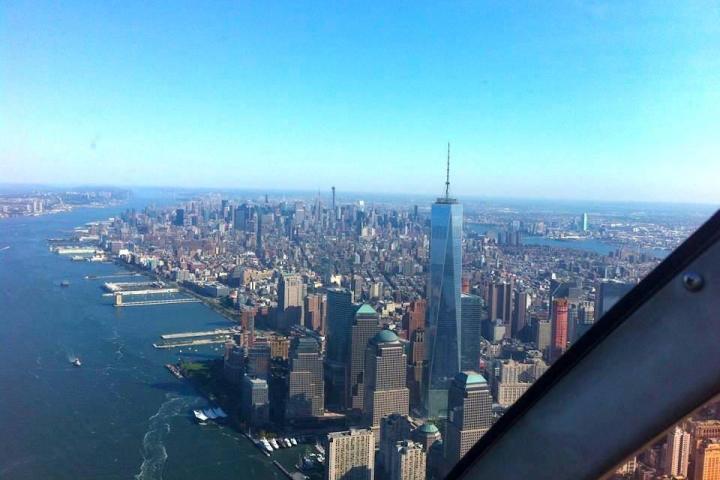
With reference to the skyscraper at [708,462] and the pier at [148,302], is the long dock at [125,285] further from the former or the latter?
the skyscraper at [708,462]

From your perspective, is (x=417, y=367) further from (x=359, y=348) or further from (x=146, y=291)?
(x=146, y=291)

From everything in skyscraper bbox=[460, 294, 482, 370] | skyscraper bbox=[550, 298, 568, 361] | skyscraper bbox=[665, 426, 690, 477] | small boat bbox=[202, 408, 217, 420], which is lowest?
small boat bbox=[202, 408, 217, 420]

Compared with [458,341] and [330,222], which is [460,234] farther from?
[330,222]

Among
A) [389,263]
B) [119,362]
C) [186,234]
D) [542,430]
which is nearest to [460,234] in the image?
[389,263]

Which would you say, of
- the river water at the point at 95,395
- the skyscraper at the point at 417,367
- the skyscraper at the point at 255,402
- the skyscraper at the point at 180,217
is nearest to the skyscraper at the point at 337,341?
the skyscraper at the point at 255,402

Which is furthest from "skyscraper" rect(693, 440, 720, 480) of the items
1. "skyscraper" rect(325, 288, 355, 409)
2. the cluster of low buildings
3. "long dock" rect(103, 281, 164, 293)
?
"long dock" rect(103, 281, 164, 293)

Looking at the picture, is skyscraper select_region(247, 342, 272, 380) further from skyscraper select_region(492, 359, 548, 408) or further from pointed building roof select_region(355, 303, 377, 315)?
skyscraper select_region(492, 359, 548, 408)
